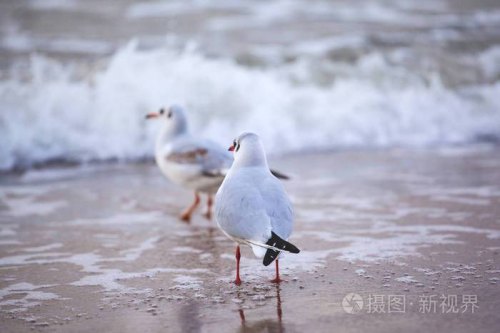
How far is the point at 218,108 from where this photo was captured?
366 inches

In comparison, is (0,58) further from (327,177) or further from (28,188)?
(327,177)

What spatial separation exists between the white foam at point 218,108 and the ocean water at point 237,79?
2 centimetres

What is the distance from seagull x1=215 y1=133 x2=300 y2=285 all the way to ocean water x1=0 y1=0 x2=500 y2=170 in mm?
4410

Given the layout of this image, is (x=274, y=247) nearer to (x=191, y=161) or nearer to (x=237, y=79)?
(x=191, y=161)

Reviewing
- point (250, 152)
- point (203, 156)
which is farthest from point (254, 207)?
point (203, 156)

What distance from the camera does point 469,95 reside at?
413 inches

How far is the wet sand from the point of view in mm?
3146

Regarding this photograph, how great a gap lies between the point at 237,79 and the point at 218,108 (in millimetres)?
999

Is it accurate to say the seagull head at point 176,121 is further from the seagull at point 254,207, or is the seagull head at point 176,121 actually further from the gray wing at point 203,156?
the seagull at point 254,207

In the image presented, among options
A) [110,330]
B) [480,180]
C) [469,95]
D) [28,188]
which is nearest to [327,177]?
[480,180]

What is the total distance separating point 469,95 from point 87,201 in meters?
6.61

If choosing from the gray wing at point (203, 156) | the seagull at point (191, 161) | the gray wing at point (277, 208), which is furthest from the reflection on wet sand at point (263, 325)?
the gray wing at point (203, 156)

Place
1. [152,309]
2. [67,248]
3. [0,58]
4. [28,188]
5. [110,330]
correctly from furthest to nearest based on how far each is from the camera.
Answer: [0,58] < [28,188] < [67,248] < [152,309] < [110,330]

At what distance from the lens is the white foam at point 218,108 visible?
831 centimetres
